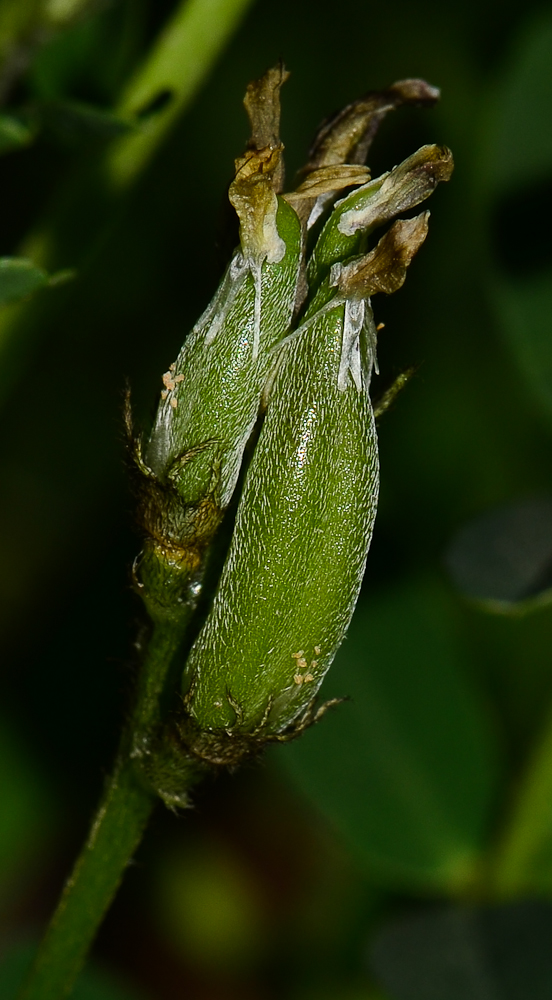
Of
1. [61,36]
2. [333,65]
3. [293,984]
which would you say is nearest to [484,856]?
[293,984]

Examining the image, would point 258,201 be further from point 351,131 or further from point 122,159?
point 122,159

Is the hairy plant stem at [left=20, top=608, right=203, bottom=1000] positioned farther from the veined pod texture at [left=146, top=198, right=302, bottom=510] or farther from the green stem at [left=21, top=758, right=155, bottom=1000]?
the veined pod texture at [left=146, top=198, right=302, bottom=510]

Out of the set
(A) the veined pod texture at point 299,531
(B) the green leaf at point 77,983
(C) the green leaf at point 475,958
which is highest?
(A) the veined pod texture at point 299,531

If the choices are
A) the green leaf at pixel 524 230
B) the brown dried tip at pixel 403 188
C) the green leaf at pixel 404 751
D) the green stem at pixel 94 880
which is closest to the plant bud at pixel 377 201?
the brown dried tip at pixel 403 188

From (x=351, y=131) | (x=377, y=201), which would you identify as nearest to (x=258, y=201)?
(x=377, y=201)

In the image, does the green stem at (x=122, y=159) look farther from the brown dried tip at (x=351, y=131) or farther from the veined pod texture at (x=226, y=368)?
the veined pod texture at (x=226, y=368)

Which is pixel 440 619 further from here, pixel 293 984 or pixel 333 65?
pixel 333 65
